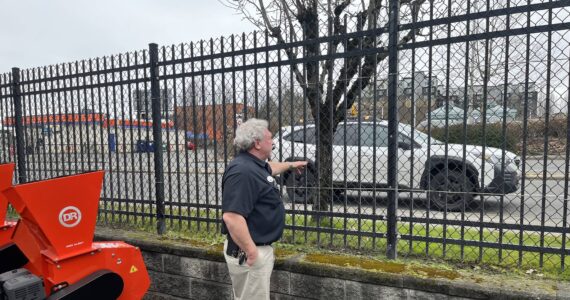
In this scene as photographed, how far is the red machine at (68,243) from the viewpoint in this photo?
289 cm

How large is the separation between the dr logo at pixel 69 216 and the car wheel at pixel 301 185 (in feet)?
5.94

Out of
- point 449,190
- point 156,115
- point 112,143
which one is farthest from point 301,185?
point 112,143

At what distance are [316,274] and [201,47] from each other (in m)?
2.52

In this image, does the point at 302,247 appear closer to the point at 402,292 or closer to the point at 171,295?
the point at 402,292

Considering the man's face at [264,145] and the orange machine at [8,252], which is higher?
the man's face at [264,145]

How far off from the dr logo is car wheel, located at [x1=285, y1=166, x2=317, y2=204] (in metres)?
1.81

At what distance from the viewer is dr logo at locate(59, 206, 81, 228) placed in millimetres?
2971

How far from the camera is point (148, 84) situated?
15.3 ft

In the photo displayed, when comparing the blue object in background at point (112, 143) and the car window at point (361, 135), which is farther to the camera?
the blue object in background at point (112, 143)

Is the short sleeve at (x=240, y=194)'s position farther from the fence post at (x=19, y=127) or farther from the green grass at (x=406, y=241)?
the fence post at (x=19, y=127)

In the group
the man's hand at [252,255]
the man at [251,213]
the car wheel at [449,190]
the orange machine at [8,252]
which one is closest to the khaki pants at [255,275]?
the man at [251,213]

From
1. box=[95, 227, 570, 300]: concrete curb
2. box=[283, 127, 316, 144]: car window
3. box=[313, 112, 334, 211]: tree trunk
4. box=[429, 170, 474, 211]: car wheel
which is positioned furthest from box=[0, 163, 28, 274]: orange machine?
box=[429, 170, 474, 211]: car wheel

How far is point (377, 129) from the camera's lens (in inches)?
145

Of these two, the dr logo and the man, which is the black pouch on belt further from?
the dr logo
